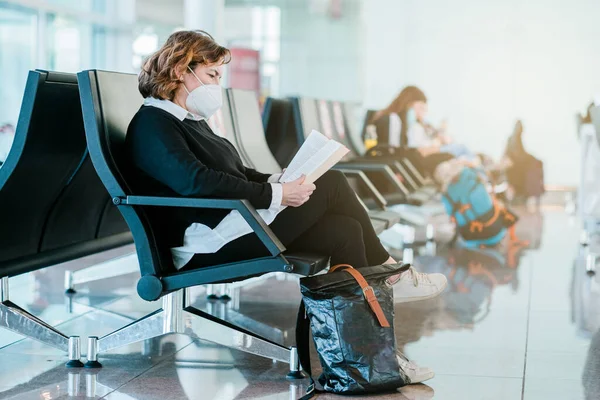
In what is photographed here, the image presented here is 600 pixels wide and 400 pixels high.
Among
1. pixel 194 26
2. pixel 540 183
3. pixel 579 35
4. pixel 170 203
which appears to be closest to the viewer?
pixel 170 203

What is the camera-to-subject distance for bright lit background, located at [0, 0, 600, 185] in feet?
33.7

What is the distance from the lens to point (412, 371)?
2.64m

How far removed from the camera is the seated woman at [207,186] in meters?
2.54

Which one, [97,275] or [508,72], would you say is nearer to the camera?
[97,275]

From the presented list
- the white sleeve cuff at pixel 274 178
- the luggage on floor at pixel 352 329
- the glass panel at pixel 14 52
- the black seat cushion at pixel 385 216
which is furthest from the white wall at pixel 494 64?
the luggage on floor at pixel 352 329

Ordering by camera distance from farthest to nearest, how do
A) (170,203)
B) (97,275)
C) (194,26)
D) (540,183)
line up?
(540,183) → (194,26) → (97,275) → (170,203)

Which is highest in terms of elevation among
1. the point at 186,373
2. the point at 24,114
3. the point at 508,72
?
the point at 508,72

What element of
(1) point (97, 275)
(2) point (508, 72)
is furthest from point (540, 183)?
(1) point (97, 275)

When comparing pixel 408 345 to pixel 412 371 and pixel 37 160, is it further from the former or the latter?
pixel 37 160

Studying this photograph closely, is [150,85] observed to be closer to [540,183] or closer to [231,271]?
[231,271]

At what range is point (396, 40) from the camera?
10.7m

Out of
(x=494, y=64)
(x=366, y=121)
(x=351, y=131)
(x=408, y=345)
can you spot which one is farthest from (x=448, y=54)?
(x=408, y=345)

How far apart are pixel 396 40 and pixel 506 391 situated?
27.8 feet

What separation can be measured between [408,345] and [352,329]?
0.69 meters
